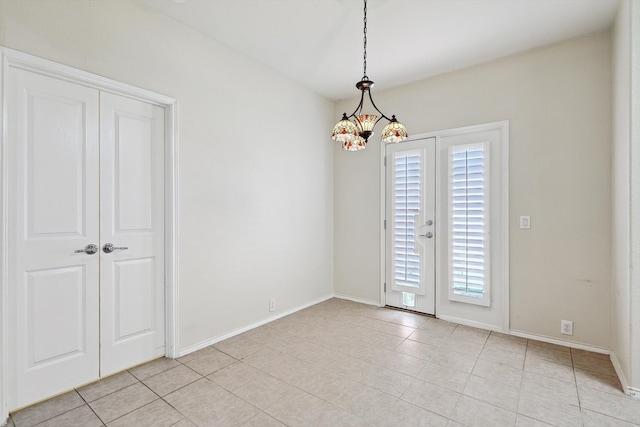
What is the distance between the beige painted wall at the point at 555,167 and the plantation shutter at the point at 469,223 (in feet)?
0.80

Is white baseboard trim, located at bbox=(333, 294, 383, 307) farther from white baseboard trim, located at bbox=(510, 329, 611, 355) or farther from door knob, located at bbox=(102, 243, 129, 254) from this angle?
door knob, located at bbox=(102, 243, 129, 254)

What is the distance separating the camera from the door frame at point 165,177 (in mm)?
1837

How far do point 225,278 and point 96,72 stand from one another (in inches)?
77.3

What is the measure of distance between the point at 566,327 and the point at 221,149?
364 cm

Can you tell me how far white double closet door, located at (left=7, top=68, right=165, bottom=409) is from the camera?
6.42ft

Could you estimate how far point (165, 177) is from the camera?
267 centimetres

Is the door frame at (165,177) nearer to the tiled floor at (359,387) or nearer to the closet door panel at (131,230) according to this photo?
the closet door panel at (131,230)

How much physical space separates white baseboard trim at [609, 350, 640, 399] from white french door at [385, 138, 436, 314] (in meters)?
1.54

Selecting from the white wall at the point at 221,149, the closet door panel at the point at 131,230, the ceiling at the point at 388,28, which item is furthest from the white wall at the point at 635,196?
the closet door panel at the point at 131,230

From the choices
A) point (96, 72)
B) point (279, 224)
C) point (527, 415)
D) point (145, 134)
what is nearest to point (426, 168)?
point (279, 224)

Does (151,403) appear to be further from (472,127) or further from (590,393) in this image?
(472,127)

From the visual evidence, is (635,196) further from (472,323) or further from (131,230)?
(131,230)

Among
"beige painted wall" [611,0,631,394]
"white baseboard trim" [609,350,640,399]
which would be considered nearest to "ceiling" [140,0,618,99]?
"beige painted wall" [611,0,631,394]

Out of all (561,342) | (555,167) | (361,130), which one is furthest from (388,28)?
(561,342)
